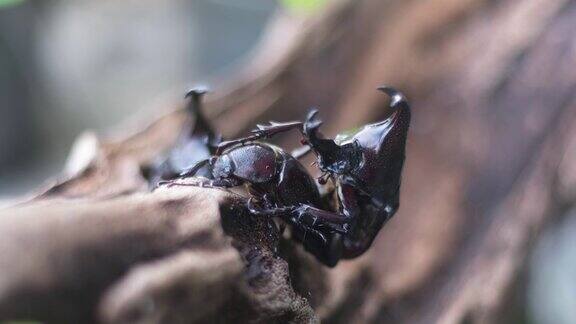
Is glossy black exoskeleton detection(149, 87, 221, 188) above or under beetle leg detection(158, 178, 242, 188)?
above

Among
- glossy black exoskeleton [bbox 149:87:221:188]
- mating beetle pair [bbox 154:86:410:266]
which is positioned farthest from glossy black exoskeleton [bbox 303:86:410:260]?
glossy black exoskeleton [bbox 149:87:221:188]

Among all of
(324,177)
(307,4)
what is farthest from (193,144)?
(307,4)

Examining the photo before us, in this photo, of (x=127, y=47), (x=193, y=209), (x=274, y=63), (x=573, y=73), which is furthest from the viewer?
(x=127, y=47)

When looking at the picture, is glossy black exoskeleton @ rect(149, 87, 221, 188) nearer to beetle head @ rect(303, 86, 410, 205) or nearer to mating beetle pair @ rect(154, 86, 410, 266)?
mating beetle pair @ rect(154, 86, 410, 266)

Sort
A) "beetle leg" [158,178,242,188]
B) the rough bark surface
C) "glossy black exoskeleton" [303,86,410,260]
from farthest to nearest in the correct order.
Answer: the rough bark surface < "glossy black exoskeleton" [303,86,410,260] < "beetle leg" [158,178,242,188]

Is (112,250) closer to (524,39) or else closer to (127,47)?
(524,39)

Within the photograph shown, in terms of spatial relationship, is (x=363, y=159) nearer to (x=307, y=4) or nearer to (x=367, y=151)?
(x=367, y=151)

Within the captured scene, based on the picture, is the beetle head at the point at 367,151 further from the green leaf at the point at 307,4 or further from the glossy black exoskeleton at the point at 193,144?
Answer: the green leaf at the point at 307,4

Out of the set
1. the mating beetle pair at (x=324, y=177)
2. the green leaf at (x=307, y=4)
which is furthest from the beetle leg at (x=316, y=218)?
the green leaf at (x=307, y=4)

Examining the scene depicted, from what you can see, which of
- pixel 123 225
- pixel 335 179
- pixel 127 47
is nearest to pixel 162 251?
pixel 123 225
